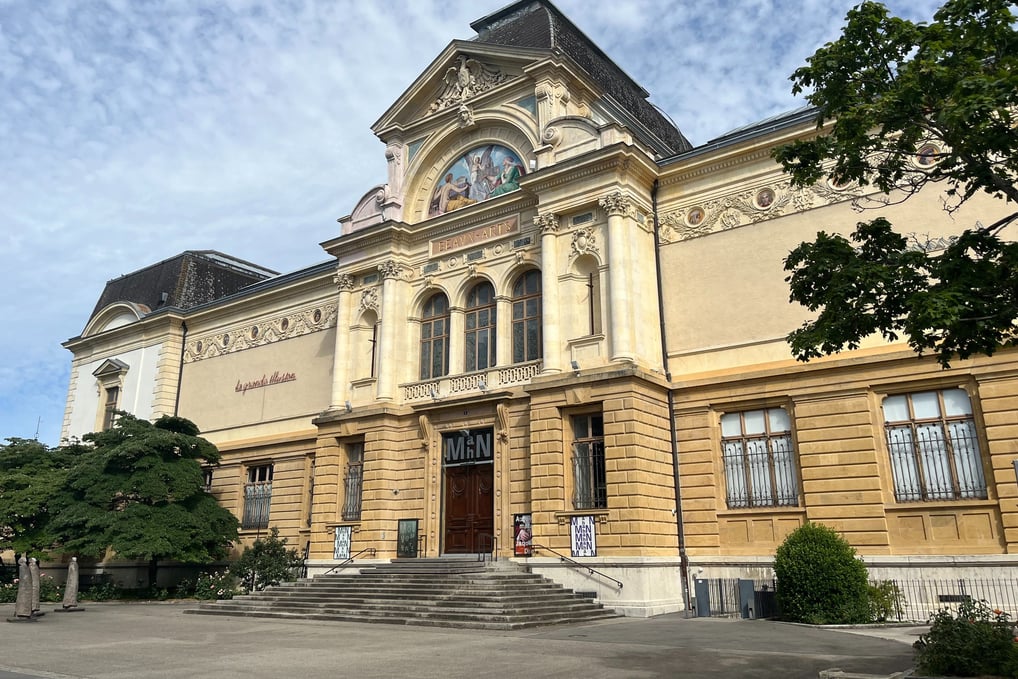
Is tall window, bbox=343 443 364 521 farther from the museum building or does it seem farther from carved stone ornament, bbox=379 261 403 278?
carved stone ornament, bbox=379 261 403 278

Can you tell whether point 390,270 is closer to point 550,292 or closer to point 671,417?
point 550,292

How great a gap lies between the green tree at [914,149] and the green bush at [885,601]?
866 centimetres

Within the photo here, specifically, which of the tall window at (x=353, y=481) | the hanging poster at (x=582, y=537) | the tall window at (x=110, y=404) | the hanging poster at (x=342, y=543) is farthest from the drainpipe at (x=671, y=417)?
the tall window at (x=110, y=404)

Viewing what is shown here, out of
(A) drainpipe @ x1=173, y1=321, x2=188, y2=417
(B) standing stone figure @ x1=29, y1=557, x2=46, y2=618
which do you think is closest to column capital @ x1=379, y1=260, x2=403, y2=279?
(B) standing stone figure @ x1=29, y1=557, x2=46, y2=618

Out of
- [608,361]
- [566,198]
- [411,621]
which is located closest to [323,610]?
[411,621]

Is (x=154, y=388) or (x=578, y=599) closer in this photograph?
(x=578, y=599)

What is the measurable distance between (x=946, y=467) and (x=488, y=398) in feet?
39.7

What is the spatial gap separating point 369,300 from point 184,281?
49.6 feet

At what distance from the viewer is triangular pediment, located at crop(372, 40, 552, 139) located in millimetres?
26031

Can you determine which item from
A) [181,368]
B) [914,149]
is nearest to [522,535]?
[914,149]

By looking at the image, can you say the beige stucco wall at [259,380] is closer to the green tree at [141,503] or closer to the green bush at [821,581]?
the green tree at [141,503]

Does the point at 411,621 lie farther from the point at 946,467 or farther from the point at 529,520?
the point at 946,467

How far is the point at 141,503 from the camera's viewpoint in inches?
1061

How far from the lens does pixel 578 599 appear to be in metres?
19.6
